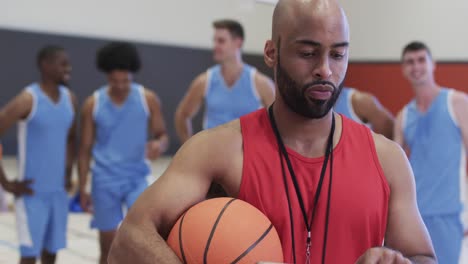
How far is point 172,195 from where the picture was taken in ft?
6.64

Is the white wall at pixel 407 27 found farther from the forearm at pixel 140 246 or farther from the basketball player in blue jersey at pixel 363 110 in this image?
the forearm at pixel 140 246

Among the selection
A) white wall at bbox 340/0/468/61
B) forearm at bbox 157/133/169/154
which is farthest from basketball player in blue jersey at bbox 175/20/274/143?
white wall at bbox 340/0/468/61

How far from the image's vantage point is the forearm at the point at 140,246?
1933mm

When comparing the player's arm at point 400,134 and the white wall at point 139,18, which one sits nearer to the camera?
the player's arm at point 400,134

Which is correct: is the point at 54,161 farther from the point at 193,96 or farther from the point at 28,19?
the point at 28,19

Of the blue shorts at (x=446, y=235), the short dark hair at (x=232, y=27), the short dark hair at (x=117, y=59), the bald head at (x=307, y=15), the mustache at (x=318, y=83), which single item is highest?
the bald head at (x=307, y=15)

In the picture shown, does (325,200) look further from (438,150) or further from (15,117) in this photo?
(15,117)

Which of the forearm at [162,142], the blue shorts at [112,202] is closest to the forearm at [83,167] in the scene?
the blue shorts at [112,202]

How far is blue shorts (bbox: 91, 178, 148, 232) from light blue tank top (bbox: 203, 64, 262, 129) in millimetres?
924

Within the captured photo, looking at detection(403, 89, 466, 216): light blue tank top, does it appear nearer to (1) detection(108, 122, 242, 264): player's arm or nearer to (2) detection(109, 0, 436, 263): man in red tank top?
(2) detection(109, 0, 436, 263): man in red tank top

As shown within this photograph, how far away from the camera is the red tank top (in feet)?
6.67

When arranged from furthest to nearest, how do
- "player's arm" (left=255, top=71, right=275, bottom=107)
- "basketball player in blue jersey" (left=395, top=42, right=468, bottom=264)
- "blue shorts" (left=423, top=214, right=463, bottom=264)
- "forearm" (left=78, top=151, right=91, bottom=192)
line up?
"player's arm" (left=255, top=71, right=275, bottom=107), "forearm" (left=78, top=151, right=91, bottom=192), "basketball player in blue jersey" (left=395, top=42, right=468, bottom=264), "blue shorts" (left=423, top=214, right=463, bottom=264)

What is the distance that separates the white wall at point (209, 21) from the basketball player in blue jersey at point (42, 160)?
19.6ft

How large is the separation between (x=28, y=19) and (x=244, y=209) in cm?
1002
